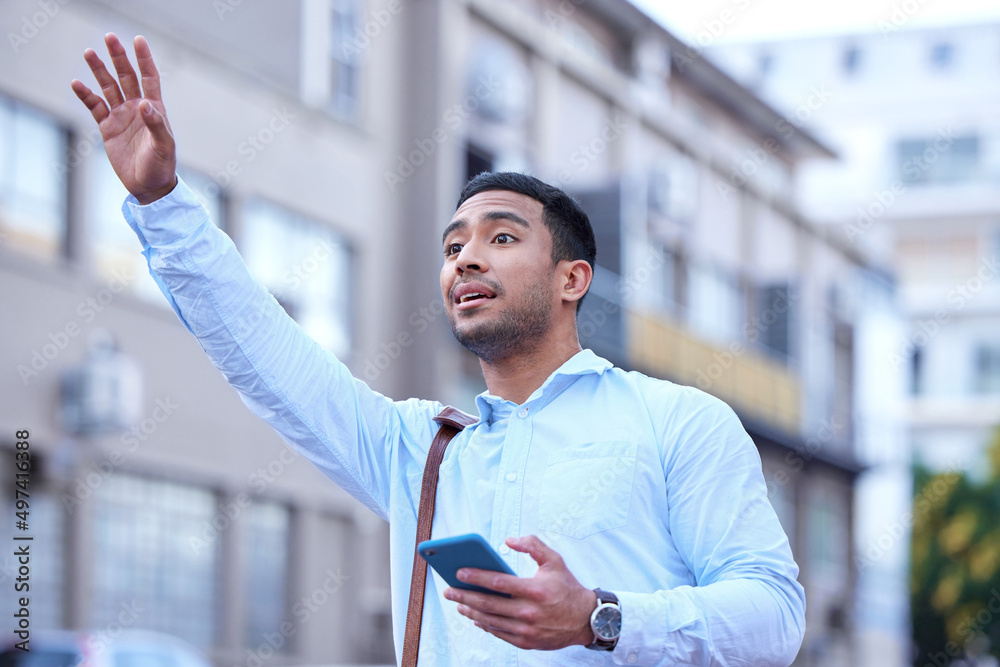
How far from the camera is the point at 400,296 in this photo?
770 inches

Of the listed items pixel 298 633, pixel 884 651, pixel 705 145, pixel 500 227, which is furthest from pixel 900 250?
pixel 500 227

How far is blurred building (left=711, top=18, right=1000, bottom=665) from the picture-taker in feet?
156

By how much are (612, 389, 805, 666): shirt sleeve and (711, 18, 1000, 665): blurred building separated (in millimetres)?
42038

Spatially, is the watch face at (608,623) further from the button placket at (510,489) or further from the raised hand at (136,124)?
the raised hand at (136,124)

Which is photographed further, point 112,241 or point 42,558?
point 112,241

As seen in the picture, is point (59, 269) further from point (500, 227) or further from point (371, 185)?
point (500, 227)

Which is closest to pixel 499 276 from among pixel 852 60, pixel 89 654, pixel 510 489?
pixel 510 489

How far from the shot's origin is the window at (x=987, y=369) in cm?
4794

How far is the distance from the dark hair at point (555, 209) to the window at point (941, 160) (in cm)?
4819

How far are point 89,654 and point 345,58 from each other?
35.5 ft

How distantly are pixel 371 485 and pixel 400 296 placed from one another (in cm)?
1644

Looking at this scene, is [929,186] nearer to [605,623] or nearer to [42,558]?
[42,558]

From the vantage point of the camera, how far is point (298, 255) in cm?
1788

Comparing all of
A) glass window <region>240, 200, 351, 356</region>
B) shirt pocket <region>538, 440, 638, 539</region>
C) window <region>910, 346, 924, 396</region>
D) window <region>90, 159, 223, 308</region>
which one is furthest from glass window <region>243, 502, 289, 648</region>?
window <region>910, 346, 924, 396</region>
